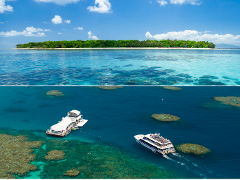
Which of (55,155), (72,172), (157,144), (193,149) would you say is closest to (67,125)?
(55,155)

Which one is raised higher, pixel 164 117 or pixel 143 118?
pixel 164 117

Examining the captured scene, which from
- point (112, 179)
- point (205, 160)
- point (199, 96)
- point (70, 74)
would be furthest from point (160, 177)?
point (70, 74)

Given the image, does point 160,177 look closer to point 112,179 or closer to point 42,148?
point 112,179

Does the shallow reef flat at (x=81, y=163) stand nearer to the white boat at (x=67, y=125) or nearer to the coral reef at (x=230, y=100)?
the white boat at (x=67, y=125)

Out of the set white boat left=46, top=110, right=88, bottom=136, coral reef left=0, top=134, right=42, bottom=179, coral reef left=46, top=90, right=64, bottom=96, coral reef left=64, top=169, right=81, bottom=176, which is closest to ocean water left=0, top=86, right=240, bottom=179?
white boat left=46, top=110, right=88, bottom=136

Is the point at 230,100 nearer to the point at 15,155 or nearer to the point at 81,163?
the point at 81,163

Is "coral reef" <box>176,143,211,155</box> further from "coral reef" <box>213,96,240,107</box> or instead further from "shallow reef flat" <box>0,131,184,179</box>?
"coral reef" <box>213,96,240,107</box>
